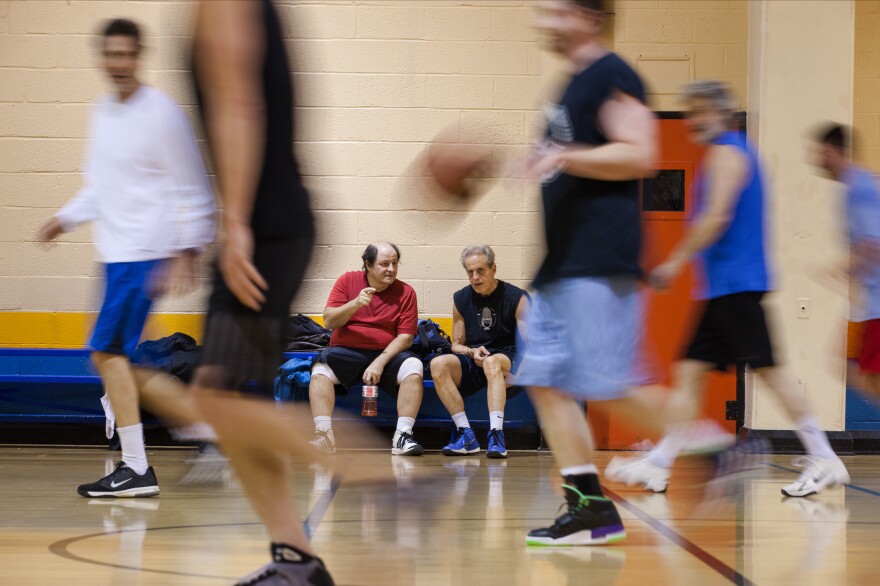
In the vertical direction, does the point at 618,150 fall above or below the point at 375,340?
above

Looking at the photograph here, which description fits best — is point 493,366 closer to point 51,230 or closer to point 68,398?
point 68,398

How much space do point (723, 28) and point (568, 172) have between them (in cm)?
460

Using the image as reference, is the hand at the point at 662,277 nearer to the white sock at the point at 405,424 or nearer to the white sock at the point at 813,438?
the white sock at the point at 813,438

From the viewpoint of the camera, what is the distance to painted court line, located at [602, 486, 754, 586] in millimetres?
2805

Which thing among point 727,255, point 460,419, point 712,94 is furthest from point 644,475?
point 460,419

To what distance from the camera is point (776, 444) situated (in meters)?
6.55

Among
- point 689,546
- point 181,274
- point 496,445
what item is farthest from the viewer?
point 496,445

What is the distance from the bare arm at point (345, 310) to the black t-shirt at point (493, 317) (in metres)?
0.64

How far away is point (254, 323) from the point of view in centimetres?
207

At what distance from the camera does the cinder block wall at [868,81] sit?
24.7 ft

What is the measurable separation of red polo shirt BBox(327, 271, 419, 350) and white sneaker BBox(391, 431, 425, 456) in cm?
55

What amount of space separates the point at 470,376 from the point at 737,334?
239 centimetres

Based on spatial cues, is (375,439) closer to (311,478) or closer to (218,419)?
(218,419)

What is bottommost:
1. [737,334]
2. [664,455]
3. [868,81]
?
[664,455]
